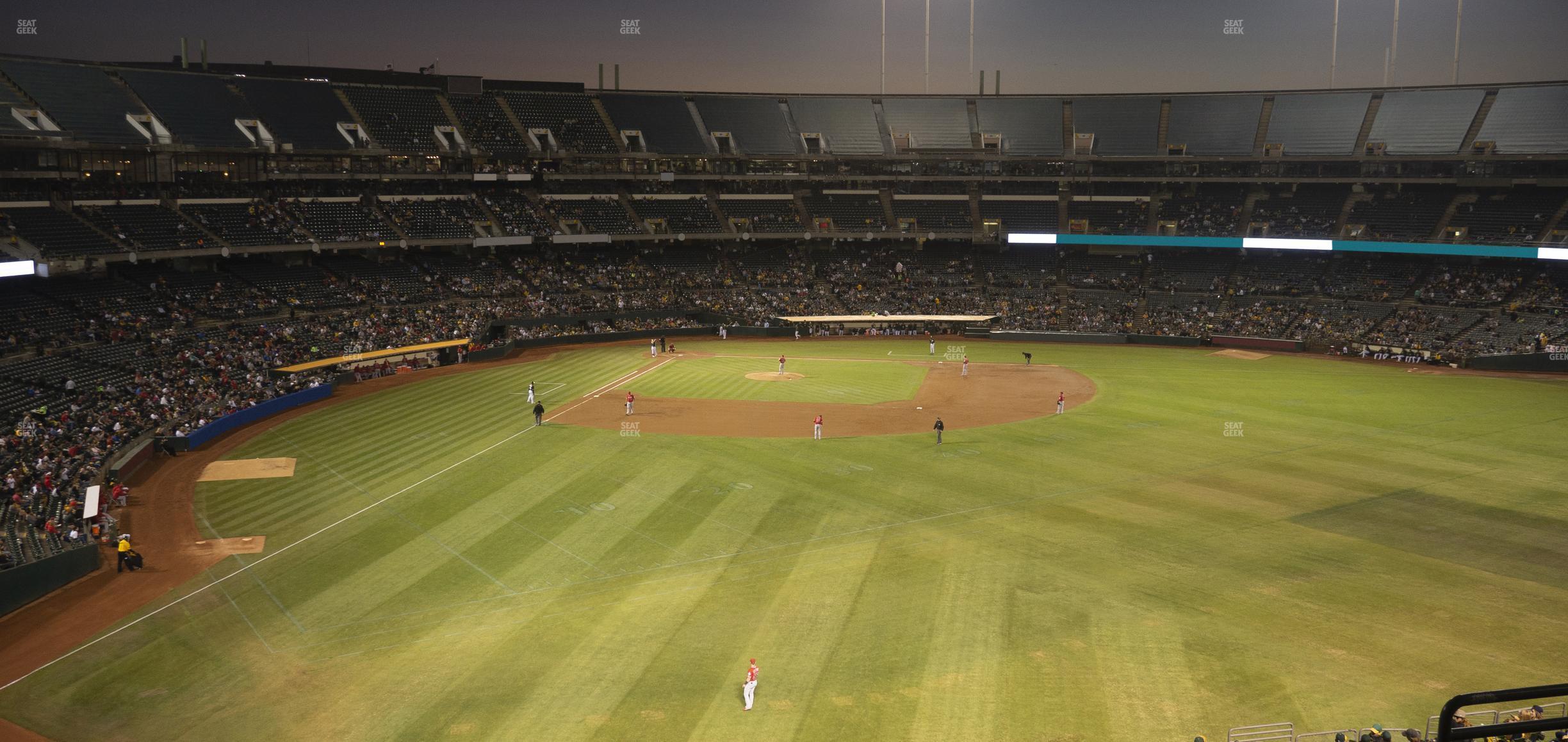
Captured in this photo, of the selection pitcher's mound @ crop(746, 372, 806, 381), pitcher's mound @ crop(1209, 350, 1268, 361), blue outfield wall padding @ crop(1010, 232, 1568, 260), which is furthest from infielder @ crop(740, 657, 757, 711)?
blue outfield wall padding @ crop(1010, 232, 1568, 260)

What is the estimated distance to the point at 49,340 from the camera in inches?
1724

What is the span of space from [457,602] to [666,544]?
630 cm

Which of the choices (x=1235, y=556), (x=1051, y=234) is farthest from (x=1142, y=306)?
(x=1235, y=556)

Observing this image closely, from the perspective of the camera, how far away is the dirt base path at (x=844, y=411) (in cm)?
4197

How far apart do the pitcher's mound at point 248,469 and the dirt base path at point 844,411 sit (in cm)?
1169

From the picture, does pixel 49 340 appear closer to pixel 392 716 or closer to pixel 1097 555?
pixel 392 716

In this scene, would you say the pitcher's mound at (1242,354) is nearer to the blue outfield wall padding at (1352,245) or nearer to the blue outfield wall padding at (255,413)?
the blue outfield wall padding at (1352,245)

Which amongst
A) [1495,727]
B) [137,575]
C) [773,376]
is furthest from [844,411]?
[1495,727]

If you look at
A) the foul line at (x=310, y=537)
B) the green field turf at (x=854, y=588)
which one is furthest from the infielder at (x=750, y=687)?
the foul line at (x=310, y=537)

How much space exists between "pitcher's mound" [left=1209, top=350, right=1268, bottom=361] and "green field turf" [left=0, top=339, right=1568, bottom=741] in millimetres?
20429

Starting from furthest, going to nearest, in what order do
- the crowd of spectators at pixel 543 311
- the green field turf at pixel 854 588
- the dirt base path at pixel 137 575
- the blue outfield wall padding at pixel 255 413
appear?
the blue outfield wall padding at pixel 255 413
the crowd of spectators at pixel 543 311
the dirt base path at pixel 137 575
the green field turf at pixel 854 588

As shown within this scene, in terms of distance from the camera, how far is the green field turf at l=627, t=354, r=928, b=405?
49.7 meters

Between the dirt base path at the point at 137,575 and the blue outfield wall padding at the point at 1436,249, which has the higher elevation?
the blue outfield wall padding at the point at 1436,249

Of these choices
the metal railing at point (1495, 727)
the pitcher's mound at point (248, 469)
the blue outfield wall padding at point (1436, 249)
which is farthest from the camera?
the blue outfield wall padding at point (1436, 249)
